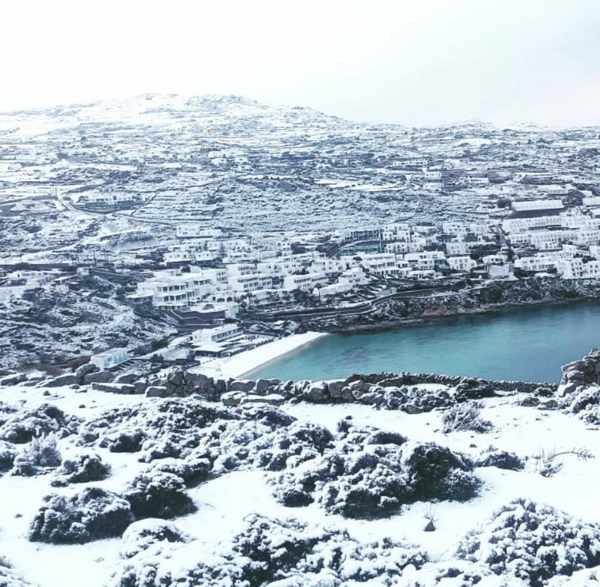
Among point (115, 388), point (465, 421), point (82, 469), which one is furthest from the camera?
point (115, 388)

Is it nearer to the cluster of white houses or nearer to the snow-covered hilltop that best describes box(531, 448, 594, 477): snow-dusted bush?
the snow-covered hilltop

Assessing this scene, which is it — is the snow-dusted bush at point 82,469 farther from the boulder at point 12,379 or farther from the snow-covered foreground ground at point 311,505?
the boulder at point 12,379

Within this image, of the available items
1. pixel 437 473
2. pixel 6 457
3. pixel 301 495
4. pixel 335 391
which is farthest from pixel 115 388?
pixel 437 473

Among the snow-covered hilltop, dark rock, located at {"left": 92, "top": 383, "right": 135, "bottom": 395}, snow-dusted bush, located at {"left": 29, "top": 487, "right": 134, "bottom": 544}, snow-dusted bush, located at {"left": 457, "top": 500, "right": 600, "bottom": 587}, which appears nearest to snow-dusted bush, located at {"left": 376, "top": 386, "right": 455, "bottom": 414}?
the snow-covered hilltop

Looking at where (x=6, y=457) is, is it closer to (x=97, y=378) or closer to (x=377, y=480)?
(x=377, y=480)

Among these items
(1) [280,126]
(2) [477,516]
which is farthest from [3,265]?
(1) [280,126]

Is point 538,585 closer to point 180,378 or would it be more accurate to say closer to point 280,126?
point 180,378
